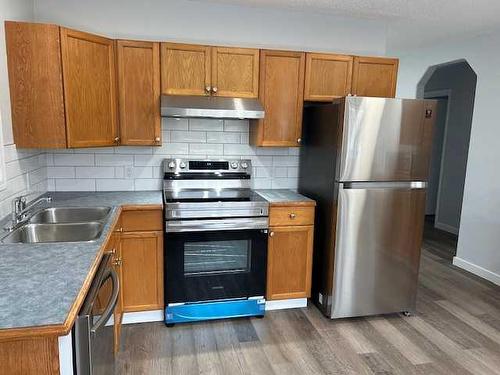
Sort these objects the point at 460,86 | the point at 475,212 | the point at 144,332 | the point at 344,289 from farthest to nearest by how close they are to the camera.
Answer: the point at 460,86 < the point at 475,212 < the point at 344,289 < the point at 144,332

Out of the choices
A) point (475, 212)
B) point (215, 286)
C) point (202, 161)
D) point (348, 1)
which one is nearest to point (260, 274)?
point (215, 286)

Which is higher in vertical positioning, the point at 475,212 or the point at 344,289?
the point at 475,212

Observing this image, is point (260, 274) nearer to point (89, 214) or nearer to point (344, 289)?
point (344, 289)

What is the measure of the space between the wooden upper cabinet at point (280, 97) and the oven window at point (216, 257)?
2.83ft

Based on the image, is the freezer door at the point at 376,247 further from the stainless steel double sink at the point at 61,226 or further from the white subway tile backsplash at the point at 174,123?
the stainless steel double sink at the point at 61,226

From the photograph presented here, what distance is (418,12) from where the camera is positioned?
9.96ft

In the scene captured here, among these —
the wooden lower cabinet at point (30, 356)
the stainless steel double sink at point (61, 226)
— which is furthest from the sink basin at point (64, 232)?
the wooden lower cabinet at point (30, 356)

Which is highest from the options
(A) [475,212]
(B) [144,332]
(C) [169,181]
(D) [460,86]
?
(D) [460,86]

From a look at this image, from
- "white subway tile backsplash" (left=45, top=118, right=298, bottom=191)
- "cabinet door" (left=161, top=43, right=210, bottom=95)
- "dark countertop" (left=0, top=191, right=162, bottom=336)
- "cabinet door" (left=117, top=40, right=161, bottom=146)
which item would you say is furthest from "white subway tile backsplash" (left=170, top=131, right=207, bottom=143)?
"dark countertop" (left=0, top=191, right=162, bottom=336)

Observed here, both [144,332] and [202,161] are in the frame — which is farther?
[202,161]

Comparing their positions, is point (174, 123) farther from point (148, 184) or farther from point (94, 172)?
point (94, 172)

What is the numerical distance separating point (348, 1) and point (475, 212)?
99.9 inches

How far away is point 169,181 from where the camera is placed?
3.06 meters

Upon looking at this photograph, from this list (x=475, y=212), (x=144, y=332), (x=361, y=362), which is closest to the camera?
(x=361, y=362)
